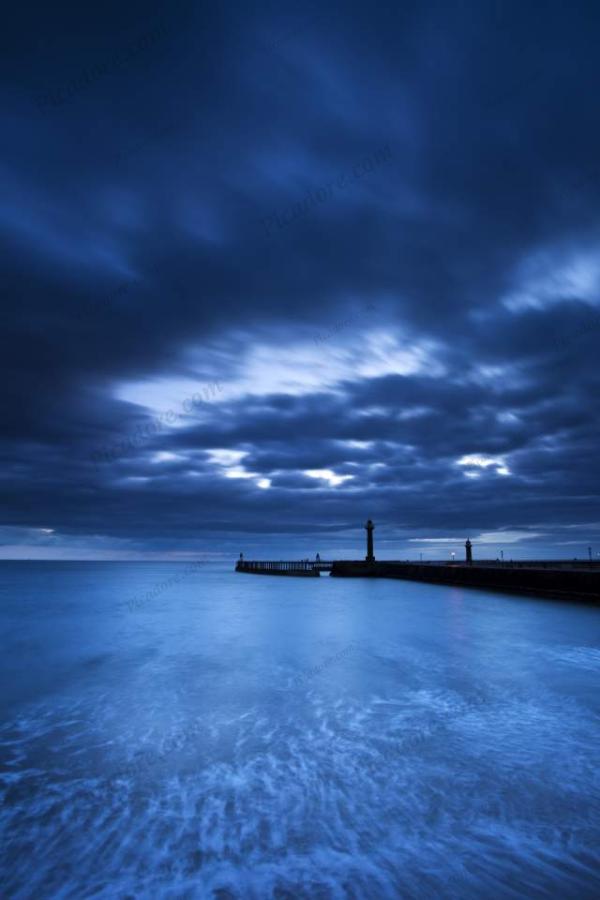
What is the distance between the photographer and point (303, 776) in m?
5.36

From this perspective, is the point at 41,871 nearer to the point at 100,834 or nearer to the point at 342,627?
the point at 100,834

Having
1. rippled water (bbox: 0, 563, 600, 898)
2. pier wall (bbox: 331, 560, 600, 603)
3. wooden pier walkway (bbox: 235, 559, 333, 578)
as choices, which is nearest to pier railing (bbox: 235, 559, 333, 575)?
wooden pier walkway (bbox: 235, 559, 333, 578)

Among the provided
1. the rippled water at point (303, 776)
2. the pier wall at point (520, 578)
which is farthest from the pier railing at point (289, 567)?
the rippled water at point (303, 776)

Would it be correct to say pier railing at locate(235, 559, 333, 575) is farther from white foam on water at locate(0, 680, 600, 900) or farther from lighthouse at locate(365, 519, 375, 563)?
white foam on water at locate(0, 680, 600, 900)

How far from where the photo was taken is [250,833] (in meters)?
4.15

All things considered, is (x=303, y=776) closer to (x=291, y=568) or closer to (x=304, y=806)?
(x=304, y=806)

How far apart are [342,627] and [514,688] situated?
1093 cm

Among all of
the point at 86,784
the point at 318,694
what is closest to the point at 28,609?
the point at 318,694

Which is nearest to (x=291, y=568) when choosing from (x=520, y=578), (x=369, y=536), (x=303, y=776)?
(x=369, y=536)

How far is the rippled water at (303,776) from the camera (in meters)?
3.54

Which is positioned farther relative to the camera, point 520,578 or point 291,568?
point 291,568

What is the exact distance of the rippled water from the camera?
139 inches

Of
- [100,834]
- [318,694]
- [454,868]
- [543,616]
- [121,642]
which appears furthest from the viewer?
[543,616]

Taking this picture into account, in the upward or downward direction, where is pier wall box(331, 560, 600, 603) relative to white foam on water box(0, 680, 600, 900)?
upward
